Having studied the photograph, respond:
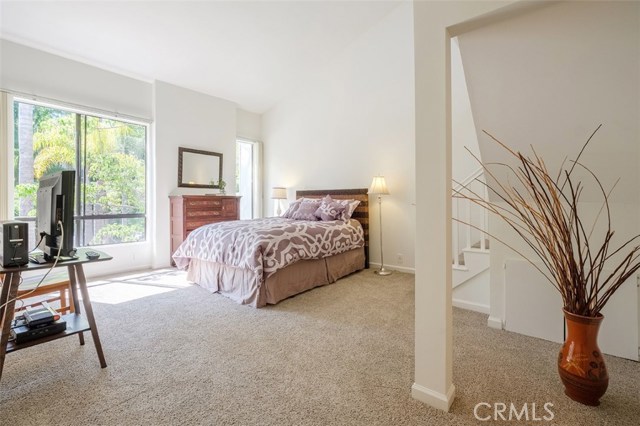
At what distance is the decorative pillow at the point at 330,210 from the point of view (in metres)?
4.00

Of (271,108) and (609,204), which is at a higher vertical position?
(271,108)

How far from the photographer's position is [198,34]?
3.59m

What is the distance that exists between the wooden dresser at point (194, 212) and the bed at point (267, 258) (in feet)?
2.59

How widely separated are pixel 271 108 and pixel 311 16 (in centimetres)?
227

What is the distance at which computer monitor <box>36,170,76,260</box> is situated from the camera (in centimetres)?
160

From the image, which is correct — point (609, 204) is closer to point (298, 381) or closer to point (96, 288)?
point (298, 381)

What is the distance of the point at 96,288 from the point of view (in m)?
3.32

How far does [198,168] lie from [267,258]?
9.34 ft

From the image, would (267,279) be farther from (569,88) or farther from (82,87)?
(82,87)

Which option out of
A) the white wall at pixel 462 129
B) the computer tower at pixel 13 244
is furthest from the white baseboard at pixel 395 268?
the computer tower at pixel 13 244

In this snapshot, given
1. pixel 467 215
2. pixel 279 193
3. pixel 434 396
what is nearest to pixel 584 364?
pixel 434 396

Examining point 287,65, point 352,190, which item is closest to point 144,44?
point 287,65

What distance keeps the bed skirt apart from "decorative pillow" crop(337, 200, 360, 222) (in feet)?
1.76

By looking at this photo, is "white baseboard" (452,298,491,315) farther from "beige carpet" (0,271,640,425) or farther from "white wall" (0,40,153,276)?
"white wall" (0,40,153,276)
